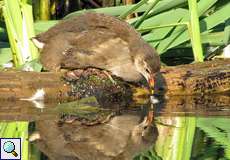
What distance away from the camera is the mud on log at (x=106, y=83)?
301 inches

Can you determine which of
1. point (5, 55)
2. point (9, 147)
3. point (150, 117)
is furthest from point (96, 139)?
point (5, 55)

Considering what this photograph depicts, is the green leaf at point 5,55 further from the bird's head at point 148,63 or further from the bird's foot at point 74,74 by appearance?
the bird's head at point 148,63

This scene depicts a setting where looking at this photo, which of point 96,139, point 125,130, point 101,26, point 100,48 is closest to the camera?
point 96,139

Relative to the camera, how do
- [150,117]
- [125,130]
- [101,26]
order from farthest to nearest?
1. [101,26]
2. [150,117]
3. [125,130]

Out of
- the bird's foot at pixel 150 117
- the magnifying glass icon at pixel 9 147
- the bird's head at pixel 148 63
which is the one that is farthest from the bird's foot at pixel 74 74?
the magnifying glass icon at pixel 9 147

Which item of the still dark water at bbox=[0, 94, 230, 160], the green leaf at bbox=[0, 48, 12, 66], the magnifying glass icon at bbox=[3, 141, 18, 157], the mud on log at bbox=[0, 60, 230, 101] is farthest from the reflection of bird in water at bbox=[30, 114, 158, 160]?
the green leaf at bbox=[0, 48, 12, 66]

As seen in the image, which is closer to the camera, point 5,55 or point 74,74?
point 74,74

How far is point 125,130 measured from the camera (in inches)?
251

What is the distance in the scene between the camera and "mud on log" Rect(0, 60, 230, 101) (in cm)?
765

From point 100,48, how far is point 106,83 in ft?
1.22

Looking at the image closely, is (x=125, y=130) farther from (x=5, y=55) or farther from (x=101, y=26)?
(x=5, y=55)

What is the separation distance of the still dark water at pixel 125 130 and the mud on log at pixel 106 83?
0.50 ft

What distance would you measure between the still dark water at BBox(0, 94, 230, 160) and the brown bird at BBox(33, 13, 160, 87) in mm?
408

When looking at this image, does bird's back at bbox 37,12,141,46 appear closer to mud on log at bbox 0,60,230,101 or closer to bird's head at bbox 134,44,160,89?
bird's head at bbox 134,44,160,89
